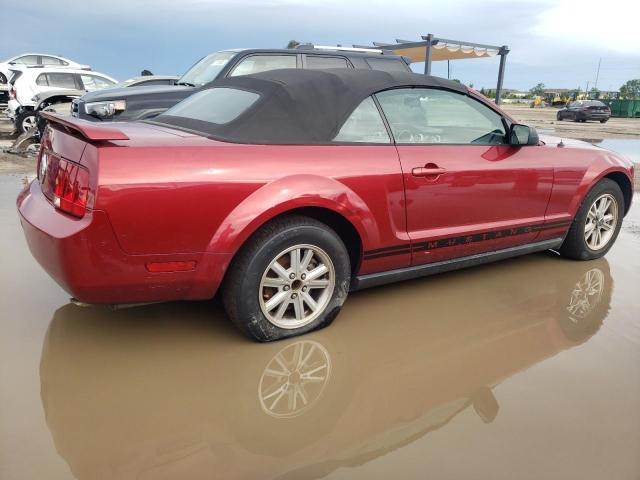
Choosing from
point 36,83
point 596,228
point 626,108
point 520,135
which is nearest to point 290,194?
point 520,135

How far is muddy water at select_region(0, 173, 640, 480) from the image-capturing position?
2020 millimetres

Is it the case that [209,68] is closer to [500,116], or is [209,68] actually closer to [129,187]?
[500,116]

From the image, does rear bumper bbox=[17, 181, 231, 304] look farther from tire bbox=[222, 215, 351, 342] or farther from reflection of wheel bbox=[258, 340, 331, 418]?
reflection of wheel bbox=[258, 340, 331, 418]

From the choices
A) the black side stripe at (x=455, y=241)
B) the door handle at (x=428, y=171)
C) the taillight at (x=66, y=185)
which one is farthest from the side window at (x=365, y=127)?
the taillight at (x=66, y=185)

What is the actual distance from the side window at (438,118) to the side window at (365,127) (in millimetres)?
82

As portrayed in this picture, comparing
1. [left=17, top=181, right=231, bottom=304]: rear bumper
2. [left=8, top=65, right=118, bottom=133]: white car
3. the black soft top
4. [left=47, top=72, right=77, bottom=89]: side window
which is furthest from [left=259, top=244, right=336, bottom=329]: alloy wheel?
[left=47, top=72, right=77, bottom=89]: side window

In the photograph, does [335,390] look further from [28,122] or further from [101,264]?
[28,122]

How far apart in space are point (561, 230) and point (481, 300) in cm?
110

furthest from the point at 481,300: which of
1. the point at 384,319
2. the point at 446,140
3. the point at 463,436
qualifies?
the point at 463,436

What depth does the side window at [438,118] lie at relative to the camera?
3.32 meters

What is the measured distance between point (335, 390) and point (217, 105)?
183 cm

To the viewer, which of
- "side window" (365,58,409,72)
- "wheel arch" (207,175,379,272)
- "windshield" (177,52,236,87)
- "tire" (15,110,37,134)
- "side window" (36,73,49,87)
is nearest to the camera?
"wheel arch" (207,175,379,272)

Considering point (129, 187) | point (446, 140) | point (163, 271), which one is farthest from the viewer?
point (446, 140)

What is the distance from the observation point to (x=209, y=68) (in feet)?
25.3
